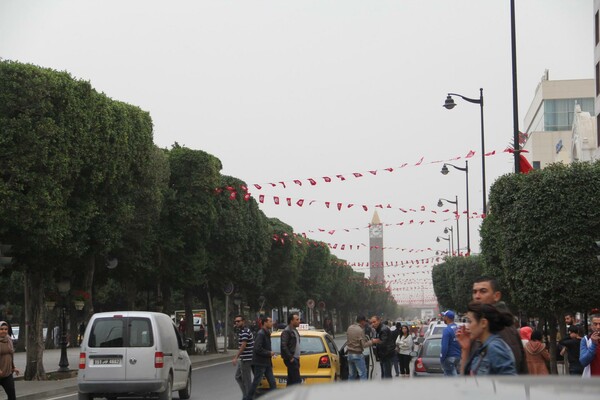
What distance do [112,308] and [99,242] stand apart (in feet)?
190

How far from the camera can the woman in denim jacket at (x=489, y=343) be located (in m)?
7.58

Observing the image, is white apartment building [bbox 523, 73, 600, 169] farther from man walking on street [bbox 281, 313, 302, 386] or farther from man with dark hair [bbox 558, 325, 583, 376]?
man walking on street [bbox 281, 313, 302, 386]

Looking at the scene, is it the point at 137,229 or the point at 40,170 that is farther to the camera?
the point at 137,229

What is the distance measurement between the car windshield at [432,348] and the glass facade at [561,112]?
80.7 metres

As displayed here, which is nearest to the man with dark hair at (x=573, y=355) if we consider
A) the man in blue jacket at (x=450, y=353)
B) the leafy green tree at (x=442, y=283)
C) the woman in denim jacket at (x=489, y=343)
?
the man in blue jacket at (x=450, y=353)

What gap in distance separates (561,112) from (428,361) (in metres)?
82.6

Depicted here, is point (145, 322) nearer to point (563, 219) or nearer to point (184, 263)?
point (563, 219)

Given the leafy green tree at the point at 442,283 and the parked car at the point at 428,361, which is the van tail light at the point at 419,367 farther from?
the leafy green tree at the point at 442,283

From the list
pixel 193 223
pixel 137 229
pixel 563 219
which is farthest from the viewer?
pixel 193 223

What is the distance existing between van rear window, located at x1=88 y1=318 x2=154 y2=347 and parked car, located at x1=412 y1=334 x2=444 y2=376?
6250mm

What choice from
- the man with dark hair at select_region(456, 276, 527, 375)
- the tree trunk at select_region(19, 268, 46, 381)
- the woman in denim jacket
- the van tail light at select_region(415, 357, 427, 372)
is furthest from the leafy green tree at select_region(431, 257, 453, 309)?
the woman in denim jacket

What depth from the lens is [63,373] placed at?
107 ft

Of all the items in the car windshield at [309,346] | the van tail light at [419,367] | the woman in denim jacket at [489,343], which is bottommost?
the van tail light at [419,367]

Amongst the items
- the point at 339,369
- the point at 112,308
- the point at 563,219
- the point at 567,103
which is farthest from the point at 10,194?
the point at 567,103
